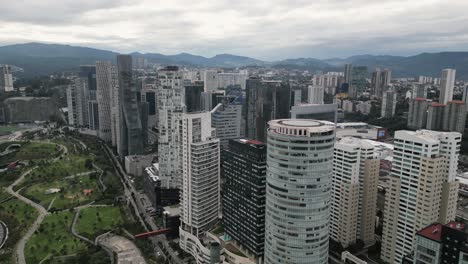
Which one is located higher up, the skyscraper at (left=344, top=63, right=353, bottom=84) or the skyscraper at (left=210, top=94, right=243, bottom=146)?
the skyscraper at (left=344, top=63, right=353, bottom=84)

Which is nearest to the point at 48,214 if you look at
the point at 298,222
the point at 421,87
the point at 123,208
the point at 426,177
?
the point at 123,208

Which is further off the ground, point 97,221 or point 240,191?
point 240,191

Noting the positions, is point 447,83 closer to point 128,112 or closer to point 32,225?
point 128,112

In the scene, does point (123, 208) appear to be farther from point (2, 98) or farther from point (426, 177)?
point (2, 98)

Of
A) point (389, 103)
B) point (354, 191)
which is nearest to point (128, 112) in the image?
point (354, 191)

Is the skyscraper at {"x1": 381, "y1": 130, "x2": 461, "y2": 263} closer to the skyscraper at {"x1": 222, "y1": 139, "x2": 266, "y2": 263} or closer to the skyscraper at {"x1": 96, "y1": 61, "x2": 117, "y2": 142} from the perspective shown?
the skyscraper at {"x1": 222, "y1": 139, "x2": 266, "y2": 263}

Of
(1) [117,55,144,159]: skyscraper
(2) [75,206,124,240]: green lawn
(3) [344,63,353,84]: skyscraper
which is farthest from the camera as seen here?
(3) [344,63,353,84]: skyscraper

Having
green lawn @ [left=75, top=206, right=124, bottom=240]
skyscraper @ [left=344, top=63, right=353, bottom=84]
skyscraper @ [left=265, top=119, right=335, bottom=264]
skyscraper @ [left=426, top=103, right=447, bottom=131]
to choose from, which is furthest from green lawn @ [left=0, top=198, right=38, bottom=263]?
skyscraper @ [left=344, top=63, right=353, bottom=84]
